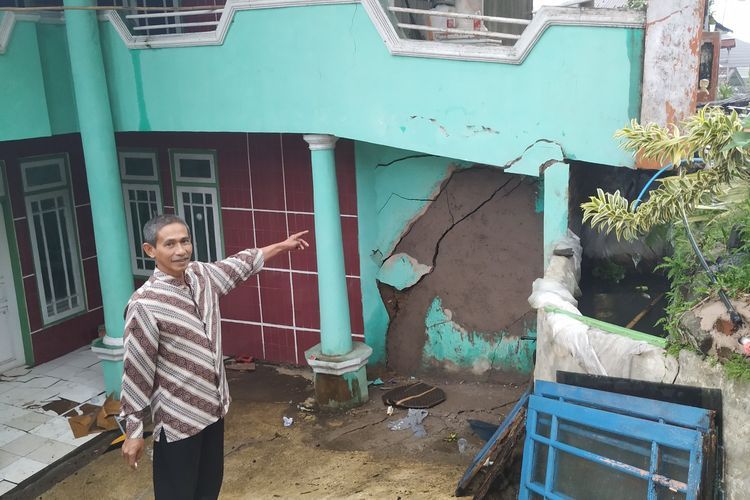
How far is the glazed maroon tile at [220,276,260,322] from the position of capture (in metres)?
8.92

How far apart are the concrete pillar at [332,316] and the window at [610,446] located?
142 inches

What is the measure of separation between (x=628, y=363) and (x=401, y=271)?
4459 mm

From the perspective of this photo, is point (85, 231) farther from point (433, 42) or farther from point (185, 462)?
point (185, 462)

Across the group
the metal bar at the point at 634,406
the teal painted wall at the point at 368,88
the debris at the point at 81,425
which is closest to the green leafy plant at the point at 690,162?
the metal bar at the point at 634,406

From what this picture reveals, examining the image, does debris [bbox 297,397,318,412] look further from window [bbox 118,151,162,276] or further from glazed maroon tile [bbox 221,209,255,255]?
window [bbox 118,151,162,276]

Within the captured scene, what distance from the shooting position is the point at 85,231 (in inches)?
376

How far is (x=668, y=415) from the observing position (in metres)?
3.42

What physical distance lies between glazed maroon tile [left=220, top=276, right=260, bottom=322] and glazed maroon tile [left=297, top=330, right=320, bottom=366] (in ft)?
2.12

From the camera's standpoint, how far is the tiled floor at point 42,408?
7.00 m

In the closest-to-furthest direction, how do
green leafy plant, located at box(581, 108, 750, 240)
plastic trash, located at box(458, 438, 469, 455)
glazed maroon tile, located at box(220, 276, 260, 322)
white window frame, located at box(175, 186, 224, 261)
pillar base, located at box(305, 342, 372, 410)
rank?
green leafy plant, located at box(581, 108, 750, 240)
plastic trash, located at box(458, 438, 469, 455)
pillar base, located at box(305, 342, 372, 410)
white window frame, located at box(175, 186, 224, 261)
glazed maroon tile, located at box(220, 276, 260, 322)

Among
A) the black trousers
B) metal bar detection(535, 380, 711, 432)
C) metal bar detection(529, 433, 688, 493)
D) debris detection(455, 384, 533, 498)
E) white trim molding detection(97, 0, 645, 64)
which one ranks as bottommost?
debris detection(455, 384, 533, 498)

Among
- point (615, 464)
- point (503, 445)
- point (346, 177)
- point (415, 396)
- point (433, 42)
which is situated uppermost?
point (433, 42)

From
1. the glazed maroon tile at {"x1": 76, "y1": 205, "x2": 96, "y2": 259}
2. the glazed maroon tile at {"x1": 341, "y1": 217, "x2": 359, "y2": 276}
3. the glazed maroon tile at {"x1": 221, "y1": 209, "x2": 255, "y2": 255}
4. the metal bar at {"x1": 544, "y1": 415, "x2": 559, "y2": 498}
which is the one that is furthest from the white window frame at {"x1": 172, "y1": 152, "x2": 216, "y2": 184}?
the metal bar at {"x1": 544, "y1": 415, "x2": 559, "y2": 498}

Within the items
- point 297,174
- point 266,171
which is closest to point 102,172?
point 266,171
